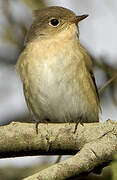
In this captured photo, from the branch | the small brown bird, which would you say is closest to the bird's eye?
the small brown bird

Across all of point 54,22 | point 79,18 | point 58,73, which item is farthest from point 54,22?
point 58,73

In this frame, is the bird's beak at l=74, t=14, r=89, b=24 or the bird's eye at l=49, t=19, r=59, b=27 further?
the bird's eye at l=49, t=19, r=59, b=27

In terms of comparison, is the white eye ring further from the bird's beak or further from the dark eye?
the bird's beak

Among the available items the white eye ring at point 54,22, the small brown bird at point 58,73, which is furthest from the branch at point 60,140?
the white eye ring at point 54,22

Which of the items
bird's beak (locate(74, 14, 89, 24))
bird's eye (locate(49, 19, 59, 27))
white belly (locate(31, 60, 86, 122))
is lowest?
white belly (locate(31, 60, 86, 122))

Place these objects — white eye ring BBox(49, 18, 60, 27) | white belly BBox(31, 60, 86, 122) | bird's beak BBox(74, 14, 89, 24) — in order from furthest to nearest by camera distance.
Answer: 1. white eye ring BBox(49, 18, 60, 27)
2. bird's beak BBox(74, 14, 89, 24)
3. white belly BBox(31, 60, 86, 122)

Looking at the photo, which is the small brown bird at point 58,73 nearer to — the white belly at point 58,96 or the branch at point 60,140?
the white belly at point 58,96
